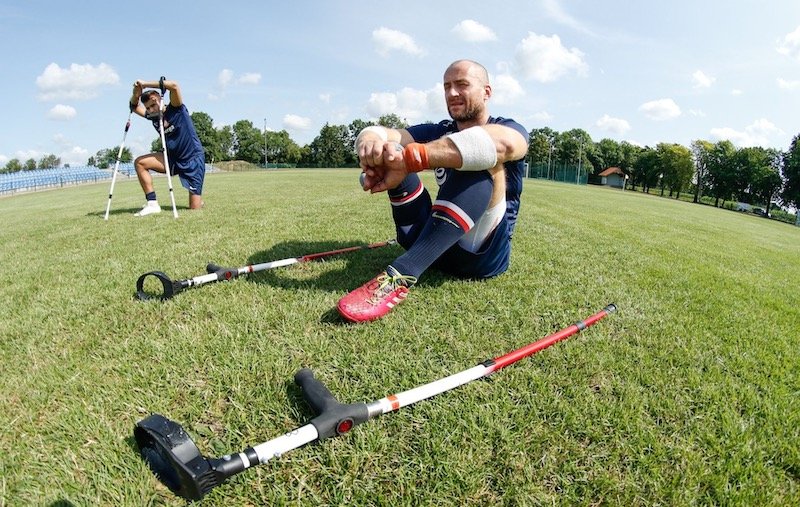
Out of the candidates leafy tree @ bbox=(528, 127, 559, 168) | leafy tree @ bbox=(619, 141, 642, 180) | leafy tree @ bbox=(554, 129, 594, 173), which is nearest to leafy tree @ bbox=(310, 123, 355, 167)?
leafy tree @ bbox=(528, 127, 559, 168)

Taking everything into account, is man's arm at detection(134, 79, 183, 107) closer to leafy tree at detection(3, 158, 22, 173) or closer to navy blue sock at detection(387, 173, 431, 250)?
navy blue sock at detection(387, 173, 431, 250)

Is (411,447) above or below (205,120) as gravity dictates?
below

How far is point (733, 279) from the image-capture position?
13.7 ft

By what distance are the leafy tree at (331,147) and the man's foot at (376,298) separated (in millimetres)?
99059

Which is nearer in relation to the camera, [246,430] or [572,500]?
[572,500]

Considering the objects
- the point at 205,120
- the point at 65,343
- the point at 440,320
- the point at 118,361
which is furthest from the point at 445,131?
the point at 205,120

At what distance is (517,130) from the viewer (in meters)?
2.62

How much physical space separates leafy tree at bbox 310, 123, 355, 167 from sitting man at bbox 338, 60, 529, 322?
3879 inches

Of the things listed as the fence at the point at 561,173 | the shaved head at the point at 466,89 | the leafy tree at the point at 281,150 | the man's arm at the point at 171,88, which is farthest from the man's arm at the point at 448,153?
the leafy tree at the point at 281,150

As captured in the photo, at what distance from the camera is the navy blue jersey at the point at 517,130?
9.23 feet

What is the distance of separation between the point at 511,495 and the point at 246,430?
1.02m

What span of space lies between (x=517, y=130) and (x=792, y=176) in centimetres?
7849

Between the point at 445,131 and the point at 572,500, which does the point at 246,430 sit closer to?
the point at 572,500

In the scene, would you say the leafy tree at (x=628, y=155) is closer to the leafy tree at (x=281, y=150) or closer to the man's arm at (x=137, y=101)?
the leafy tree at (x=281, y=150)
